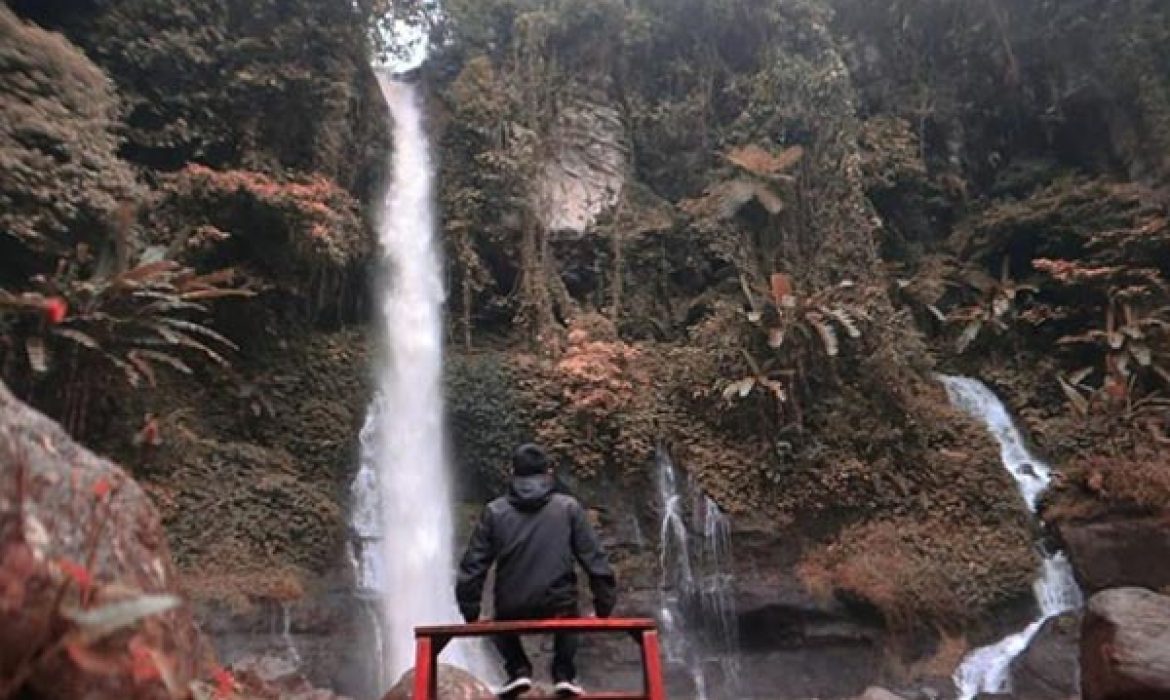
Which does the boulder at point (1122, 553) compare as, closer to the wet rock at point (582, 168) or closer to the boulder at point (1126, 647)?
the boulder at point (1126, 647)

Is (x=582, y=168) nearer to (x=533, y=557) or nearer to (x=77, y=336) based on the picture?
(x=77, y=336)

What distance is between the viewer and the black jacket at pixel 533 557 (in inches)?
167

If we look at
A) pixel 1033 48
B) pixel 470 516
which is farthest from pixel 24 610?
pixel 1033 48

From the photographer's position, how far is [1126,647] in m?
6.69

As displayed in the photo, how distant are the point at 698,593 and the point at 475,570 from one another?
7.91m

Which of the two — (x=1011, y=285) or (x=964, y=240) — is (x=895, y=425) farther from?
(x=964, y=240)

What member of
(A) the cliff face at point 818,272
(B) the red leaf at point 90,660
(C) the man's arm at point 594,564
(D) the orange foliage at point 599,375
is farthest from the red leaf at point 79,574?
(D) the orange foliage at point 599,375

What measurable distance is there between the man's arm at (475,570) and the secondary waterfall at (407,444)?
283 inches

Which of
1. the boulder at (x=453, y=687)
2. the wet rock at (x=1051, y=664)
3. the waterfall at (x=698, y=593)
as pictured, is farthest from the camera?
the waterfall at (x=698, y=593)

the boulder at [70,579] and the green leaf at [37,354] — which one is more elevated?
the green leaf at [37,354]

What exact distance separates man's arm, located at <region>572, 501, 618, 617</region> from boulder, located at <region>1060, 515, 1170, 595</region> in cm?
916

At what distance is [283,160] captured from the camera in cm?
1373

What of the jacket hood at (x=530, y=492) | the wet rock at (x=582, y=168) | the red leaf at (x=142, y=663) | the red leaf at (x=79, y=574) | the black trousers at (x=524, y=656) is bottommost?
the black trousers at (x=524, y=656)

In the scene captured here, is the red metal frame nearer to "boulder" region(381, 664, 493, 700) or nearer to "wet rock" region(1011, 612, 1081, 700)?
"boulder" region(381, 664, 493, 700)
